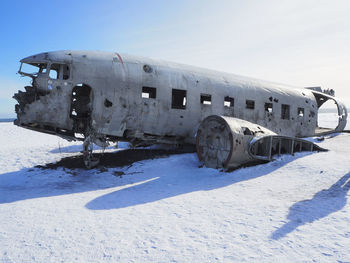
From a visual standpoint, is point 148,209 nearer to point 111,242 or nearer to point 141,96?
point 111,242

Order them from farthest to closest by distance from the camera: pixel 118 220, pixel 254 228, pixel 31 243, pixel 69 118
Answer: pixel 69 118, pixel 118 220, pixel 254 228, pixel 31 243

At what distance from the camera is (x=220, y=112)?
13.0 meters

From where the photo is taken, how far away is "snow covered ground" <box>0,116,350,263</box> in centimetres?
387

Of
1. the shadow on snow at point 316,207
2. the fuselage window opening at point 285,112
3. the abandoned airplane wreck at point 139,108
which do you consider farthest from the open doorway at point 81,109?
the fuselage window opening at point 285,112

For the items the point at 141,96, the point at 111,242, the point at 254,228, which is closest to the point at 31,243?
the point at 111,242

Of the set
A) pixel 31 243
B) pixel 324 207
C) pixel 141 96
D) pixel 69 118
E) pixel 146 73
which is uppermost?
pixel 146 73

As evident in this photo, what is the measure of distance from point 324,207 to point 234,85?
941cm

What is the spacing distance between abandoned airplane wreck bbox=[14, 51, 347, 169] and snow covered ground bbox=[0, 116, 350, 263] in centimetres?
110

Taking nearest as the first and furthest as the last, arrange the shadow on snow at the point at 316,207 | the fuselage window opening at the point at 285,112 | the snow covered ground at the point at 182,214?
the snow covered ground at the point at 182,214 < the shadow on snow at the point at 316,207 < the fuselage window opening at the point at 285,112

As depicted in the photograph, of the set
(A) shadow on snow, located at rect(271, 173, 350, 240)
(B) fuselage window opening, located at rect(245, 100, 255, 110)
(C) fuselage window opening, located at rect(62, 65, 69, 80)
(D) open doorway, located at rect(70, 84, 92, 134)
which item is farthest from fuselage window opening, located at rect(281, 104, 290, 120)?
(C) fuselage window opening, located at rect(62, 65, 69, 80)

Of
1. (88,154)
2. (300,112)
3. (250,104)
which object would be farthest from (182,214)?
(300,112)

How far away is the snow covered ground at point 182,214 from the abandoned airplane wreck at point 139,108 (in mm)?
1103

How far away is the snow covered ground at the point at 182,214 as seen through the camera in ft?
12.7

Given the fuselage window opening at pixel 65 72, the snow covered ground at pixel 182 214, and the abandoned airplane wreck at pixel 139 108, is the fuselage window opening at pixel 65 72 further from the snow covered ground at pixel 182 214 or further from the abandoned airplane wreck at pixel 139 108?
the snow covered ground at pixel 182 214
